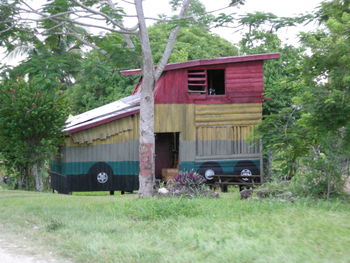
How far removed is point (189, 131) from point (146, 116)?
635 cm

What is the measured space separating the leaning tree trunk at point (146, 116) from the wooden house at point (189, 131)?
18.5 ft

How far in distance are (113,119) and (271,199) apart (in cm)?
940

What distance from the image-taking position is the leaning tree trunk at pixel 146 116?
13.9 metres

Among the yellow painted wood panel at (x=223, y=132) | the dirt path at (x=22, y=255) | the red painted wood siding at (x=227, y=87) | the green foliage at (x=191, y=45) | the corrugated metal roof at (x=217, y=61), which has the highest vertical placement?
the green foliage at (x=191, y=45)

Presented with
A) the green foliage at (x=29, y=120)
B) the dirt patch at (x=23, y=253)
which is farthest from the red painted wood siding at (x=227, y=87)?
the dirt patch at (x=23, y=253)

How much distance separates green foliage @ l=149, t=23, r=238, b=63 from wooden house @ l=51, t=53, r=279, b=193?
10.2 metres

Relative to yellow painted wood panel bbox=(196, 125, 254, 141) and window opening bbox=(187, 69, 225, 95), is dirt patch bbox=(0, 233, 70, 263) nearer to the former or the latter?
yellow painted wood panel bbox=(196, 125, 254, 141)

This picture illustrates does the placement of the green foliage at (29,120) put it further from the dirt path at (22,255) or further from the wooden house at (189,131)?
the dirt path at (22,255)

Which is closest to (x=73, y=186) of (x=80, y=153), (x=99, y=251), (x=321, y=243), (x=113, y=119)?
(x=80, y=153)

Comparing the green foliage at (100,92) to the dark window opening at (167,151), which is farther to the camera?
the green foliage at (100,92)

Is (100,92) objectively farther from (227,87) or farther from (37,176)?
(227,87)

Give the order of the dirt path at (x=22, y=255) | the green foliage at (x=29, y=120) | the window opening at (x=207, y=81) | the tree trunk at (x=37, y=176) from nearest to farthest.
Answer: the dirt path at (x=22, y=255), the green foliage at (x=29, y=120), the window opening at (x=207, y=81), the tree trunk at (x=37, y=176)

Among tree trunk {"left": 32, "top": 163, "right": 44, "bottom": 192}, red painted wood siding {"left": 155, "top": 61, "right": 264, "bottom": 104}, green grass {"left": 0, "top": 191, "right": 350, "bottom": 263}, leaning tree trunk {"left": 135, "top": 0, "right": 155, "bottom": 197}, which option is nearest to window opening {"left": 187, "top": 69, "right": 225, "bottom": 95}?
red painted wood siding {"left": 155, "top": 61, "right": 264, "bottom": 104}

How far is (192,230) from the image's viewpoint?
316 inches
